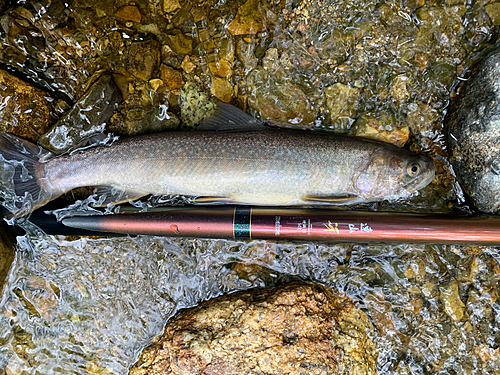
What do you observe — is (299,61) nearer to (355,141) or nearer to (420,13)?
(355,141)

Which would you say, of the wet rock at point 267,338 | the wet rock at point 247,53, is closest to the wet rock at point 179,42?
the wet rock at point 247,53

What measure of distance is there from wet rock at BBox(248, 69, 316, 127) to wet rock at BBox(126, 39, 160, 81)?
903 millimetres

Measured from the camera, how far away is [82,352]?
309cm

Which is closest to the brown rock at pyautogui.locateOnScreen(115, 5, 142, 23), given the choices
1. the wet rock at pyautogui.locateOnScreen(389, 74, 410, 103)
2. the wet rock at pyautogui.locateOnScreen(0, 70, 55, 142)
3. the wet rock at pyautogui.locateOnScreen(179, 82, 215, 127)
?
the wet rock at pyautogui.locateOnScreen(179, 82, 215, 127)

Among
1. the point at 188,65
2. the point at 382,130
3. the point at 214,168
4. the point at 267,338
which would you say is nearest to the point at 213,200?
the point at 214,168

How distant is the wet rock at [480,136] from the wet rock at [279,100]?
4.11 feet

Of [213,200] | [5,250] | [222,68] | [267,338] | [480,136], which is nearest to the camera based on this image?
[267,338]

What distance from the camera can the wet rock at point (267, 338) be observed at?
242 cm

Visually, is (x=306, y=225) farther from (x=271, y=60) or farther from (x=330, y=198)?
(x=271, y=60)

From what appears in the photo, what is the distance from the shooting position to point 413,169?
2.77 meters

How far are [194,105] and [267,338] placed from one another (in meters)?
2.08

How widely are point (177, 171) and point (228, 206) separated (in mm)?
522

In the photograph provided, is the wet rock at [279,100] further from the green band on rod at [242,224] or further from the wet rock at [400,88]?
the green band on rod at [242,224]

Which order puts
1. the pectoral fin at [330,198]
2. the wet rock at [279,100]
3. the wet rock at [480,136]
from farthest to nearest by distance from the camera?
the wet rock at [279,100]
the pectoral fin at [330,198]
the wet rock at [480,136]
